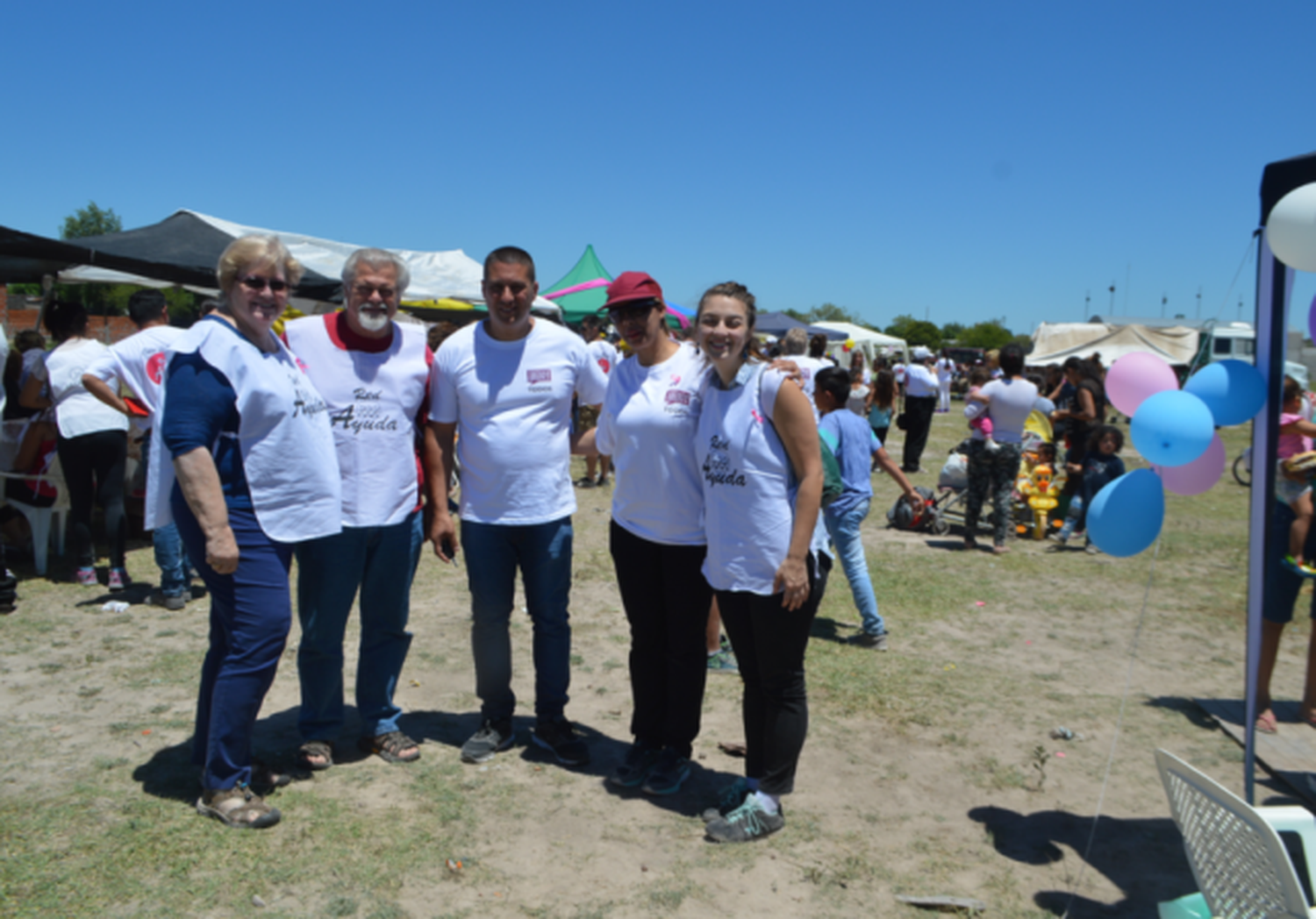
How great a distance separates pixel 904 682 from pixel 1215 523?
7.47 m

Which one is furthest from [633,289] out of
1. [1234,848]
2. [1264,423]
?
[1234,848]

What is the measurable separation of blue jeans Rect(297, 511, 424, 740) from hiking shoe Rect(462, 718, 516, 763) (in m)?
0.35

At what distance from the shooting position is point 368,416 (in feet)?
11.4

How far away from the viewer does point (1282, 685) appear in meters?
5.05

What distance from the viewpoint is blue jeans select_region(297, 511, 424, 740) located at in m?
3.45

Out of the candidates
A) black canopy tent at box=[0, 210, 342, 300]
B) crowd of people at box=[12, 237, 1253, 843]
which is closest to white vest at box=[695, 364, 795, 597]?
crowd of people at box=[12, 237, 1253, 843]

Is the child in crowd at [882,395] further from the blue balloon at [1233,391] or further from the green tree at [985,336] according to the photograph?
the green tree at [985,336]

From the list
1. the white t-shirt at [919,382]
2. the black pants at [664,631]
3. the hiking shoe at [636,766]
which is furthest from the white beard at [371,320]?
the white t-shirt at [919,382]

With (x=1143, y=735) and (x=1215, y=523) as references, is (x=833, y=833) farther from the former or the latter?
(x=1215, y=523)

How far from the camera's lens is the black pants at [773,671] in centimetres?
307

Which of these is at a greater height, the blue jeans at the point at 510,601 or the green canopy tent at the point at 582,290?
the green canopy tent at the point at 582,290

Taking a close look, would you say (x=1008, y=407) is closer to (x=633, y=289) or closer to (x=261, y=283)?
(x=633, y=289)

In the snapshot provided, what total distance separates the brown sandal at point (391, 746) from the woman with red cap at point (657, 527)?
2.83 feet

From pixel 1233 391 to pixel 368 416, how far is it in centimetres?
305
